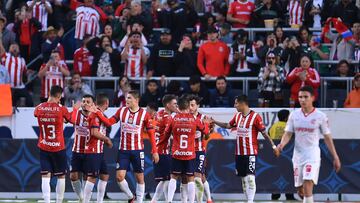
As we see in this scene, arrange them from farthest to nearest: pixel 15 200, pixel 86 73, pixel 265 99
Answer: pixel 86 73 < pixel 265 99 < pixel 15 200

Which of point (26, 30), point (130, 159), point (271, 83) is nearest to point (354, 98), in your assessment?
point (271, 83)

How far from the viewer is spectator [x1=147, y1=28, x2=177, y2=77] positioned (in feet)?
97.0

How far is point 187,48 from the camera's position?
29391 mm

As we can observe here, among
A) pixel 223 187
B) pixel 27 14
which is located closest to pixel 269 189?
pixel 223 187

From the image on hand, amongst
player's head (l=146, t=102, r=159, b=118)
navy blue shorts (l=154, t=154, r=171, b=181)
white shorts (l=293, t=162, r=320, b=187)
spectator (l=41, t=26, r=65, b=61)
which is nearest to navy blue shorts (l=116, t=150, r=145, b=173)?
navy blue shorts (l=154, t=154, r=171, b=181)

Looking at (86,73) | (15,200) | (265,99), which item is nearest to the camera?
(15,200)

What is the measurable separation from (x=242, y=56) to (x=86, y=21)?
15.0 feet

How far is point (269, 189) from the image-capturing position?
2648cm

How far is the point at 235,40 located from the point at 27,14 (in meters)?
5.92

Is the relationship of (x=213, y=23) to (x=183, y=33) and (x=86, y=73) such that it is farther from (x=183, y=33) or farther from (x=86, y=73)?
(x=86, y=73)

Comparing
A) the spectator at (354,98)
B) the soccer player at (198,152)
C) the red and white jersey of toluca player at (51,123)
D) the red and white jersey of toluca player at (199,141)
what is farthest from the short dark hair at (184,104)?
the spectator at (354,98)

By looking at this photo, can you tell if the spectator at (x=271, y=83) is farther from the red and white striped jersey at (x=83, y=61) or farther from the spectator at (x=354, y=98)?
the red and white striped jersey at (x=83, y=61)

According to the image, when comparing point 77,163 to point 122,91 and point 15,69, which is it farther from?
point 15,69

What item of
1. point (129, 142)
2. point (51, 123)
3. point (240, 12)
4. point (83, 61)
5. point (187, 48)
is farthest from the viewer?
point (240, 12)
